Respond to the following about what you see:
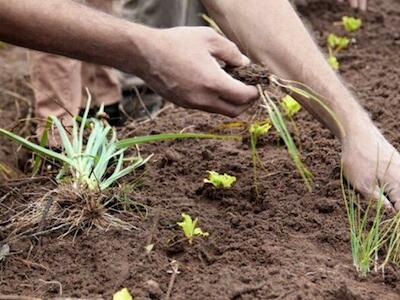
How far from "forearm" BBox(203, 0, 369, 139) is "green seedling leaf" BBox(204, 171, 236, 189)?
1.04 ft

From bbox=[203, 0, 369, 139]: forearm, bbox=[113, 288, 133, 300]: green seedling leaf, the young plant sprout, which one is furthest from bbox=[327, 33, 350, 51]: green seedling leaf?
bbox=[113, 288, 133, 300]: green seedling leaf

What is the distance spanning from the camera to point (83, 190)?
275 cm

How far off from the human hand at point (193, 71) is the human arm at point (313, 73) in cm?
35

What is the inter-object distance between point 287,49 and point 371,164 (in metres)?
0.42

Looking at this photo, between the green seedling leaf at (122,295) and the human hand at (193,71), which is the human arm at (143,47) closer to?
the human hand at (193,71)

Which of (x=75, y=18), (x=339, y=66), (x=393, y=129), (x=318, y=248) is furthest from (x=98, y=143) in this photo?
(x=339, y=66)

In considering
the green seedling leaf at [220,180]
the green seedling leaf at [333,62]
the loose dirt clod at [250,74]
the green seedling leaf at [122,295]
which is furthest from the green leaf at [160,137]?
the green seedling leaf at [333,62]

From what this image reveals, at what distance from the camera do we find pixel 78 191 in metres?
2.75

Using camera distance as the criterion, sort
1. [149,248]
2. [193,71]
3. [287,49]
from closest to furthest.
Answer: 1. [193,71]
2. [149,248]
3. [287,49]

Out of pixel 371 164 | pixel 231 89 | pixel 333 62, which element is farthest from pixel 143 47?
pixel 333 62

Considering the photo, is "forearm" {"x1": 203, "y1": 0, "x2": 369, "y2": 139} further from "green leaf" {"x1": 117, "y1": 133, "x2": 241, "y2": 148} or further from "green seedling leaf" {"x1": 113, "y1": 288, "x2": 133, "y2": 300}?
"green seedling leaf" {"x1": 113, "y1": 288, "x2": 133, "y2": 300}

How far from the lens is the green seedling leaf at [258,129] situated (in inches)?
126

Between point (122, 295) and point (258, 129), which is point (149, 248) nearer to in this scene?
point (122, 295)

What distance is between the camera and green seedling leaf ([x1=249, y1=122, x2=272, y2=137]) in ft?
10.5
